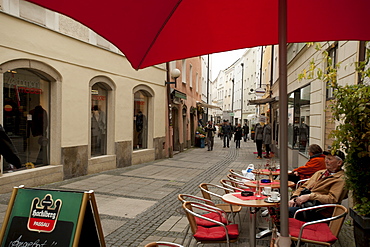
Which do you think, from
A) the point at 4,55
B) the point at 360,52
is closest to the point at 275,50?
the point at 360,52

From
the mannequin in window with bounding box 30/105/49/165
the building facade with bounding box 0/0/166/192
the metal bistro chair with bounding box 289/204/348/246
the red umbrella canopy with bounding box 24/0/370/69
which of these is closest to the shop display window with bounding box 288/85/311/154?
the building facade with bounding box 0/0/166/192

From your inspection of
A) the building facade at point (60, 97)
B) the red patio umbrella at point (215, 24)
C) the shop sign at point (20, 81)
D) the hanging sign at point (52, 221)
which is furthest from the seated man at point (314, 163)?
the shop sign at point (20, 81)

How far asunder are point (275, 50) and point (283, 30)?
19.8 m

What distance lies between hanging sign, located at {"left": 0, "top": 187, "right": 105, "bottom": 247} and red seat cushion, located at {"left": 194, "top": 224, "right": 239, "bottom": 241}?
124 centimetres

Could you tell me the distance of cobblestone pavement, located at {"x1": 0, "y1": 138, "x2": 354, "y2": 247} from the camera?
5195mm

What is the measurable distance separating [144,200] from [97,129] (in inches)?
182

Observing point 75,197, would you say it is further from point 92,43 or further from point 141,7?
point 92,43

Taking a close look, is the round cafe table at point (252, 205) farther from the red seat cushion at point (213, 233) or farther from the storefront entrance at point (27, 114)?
the storefront entrance at point (27, 114)

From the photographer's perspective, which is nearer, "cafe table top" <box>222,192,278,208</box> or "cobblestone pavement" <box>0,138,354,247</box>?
"cafe table top" <box>222,192,278,208</box>

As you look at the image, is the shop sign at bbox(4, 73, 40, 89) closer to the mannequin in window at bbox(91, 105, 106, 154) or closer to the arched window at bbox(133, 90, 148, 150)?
the mannequin in window at bbox(91, 105, 106, 154)

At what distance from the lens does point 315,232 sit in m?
3.97

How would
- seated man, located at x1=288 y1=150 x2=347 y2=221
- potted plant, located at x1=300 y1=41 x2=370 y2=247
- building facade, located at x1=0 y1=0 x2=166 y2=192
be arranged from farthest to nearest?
building facade, located at x1=0 y1=0 x2=166 y2=192, seated man, located at x1=288 y1=150 x2=347 y2=221, potted plant, located at x1=300 y1=41 x2=370 y2=247

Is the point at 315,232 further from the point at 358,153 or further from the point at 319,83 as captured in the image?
the point at 319,83

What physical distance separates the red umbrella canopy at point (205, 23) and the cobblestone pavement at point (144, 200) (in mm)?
2735
